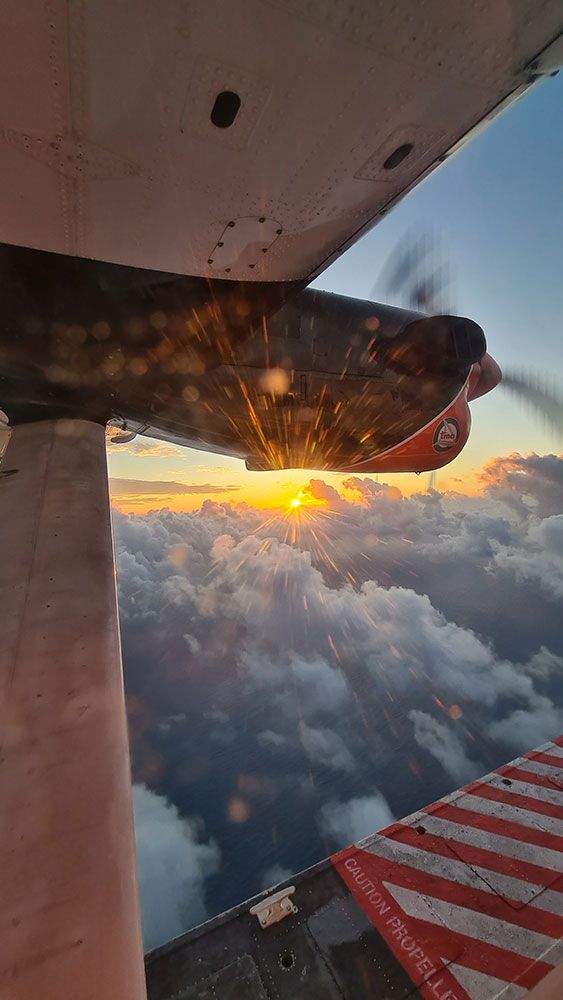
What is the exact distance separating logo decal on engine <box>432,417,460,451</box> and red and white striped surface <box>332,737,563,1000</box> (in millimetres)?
8444

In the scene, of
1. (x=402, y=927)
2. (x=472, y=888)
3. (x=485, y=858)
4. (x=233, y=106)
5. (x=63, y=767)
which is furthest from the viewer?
(x=485, y=858)

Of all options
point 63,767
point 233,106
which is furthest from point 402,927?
point 233,106

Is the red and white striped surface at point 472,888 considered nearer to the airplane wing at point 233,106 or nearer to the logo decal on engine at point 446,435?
the logo decal on engine at point 446,435

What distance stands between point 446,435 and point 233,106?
6172mm

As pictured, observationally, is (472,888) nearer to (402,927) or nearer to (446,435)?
(402,927)

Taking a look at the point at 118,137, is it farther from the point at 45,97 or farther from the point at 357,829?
the point at 357,829

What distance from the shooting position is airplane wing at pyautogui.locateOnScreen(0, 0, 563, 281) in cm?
148

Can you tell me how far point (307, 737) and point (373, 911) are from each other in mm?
77078

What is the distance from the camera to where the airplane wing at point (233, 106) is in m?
1.48

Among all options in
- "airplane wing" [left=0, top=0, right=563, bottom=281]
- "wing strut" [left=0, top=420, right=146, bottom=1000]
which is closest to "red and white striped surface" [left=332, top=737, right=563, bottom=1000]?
"wing strut" [left=0, top=420, right=146, bottom=1000]

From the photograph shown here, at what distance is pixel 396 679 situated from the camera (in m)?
81.7

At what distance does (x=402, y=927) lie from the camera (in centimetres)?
685

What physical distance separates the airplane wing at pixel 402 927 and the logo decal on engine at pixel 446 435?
843cm

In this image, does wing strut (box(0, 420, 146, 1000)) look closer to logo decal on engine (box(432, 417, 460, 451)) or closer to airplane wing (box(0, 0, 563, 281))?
airplane wing (box(0, 0, 563, 281))
